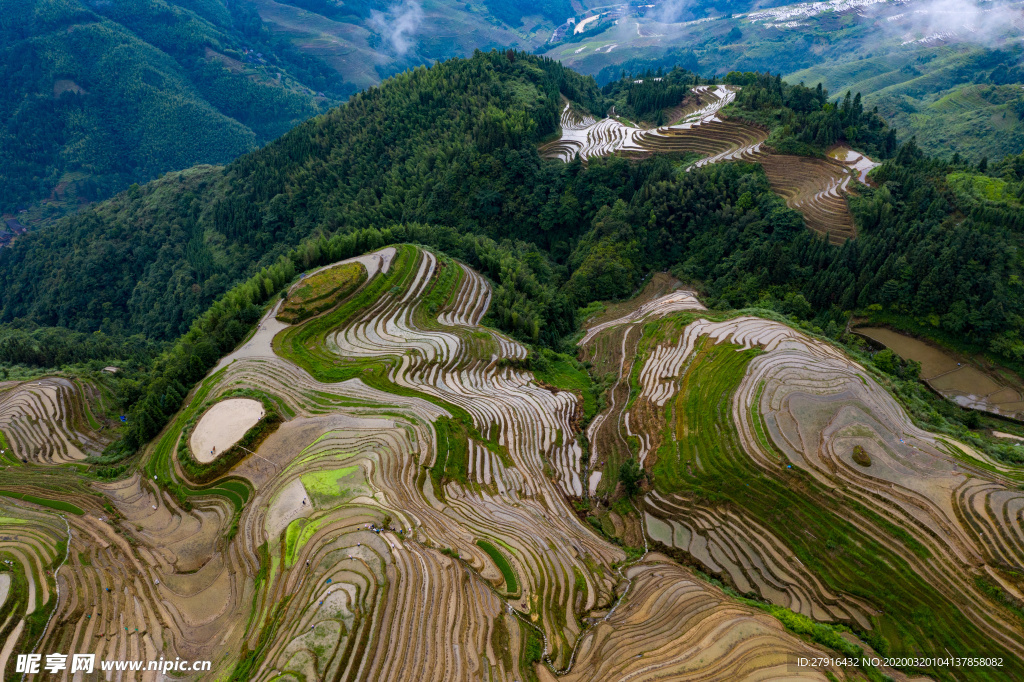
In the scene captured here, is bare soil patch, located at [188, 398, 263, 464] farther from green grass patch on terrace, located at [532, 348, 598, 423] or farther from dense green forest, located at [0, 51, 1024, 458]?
green grass patch on terrace, located at [532, 348, 598, 423]

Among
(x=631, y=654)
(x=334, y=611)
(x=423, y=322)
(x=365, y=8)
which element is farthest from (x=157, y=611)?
(x=365, y=8)

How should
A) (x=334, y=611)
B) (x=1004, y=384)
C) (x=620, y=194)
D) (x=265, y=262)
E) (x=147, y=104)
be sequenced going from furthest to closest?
(x=147, y=104), (x=265, y=262), (x=620, y=194), (x=1004, y=384), (x=334, y=611)

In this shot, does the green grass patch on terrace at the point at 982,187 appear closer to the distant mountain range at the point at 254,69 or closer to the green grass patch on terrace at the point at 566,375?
the green grass patch on terrace at the point at 566,375

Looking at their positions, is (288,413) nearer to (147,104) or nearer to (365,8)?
(147,104)

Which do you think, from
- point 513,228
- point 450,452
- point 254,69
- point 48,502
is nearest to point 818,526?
point 450,452

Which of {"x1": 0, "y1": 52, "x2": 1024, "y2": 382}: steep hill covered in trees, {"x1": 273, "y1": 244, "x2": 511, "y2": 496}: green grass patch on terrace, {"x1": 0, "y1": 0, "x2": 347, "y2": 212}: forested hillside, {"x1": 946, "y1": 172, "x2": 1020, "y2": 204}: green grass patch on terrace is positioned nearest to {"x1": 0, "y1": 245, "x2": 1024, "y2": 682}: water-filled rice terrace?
{"x1": 273, "y1": 244, "x2": 511, "y2": 496}: green grass patch on terrace

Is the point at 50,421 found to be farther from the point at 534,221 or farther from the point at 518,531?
the point at 534,221
